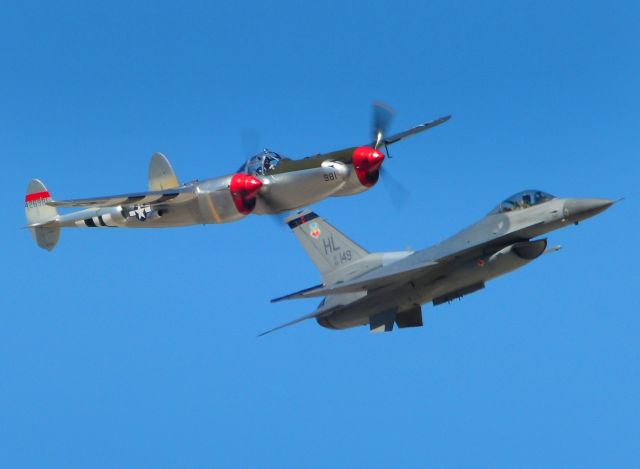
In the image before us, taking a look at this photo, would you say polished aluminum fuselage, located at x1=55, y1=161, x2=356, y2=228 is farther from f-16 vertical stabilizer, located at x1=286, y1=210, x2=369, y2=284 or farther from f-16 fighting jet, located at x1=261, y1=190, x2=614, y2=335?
f-16 vertical stabilizer, located at x1=286, y1=210, x2=369, y2=284

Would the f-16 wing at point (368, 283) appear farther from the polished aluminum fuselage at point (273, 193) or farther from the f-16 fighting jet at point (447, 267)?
the polished aluminum fuselage at point (273, 193)

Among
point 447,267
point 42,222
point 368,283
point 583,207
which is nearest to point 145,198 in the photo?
point 42,222

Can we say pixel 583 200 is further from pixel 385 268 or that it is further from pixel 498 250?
pixel 385 268

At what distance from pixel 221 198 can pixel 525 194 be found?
16.5 m

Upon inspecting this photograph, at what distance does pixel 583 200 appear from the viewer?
53.2 meters

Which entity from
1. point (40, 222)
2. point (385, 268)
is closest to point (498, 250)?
point (385, 268)

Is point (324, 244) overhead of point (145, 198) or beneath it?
overhead

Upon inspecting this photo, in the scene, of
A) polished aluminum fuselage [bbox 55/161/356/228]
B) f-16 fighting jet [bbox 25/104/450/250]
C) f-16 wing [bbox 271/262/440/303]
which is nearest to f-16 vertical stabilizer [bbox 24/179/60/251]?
f-16 fighting jet [bbox 25/104/450/250]

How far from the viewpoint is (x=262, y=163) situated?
47.1 meters

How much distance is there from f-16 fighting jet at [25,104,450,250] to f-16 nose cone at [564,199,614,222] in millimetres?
10520

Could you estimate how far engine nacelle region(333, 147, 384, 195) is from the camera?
47.3 m

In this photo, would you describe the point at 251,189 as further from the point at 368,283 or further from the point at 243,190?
the point at 368,283

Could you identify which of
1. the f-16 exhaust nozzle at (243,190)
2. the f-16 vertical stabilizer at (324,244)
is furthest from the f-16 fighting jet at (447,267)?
the f-16 exhaust nozzle at (243,190)

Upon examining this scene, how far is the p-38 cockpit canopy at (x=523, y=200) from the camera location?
54.1 meters
